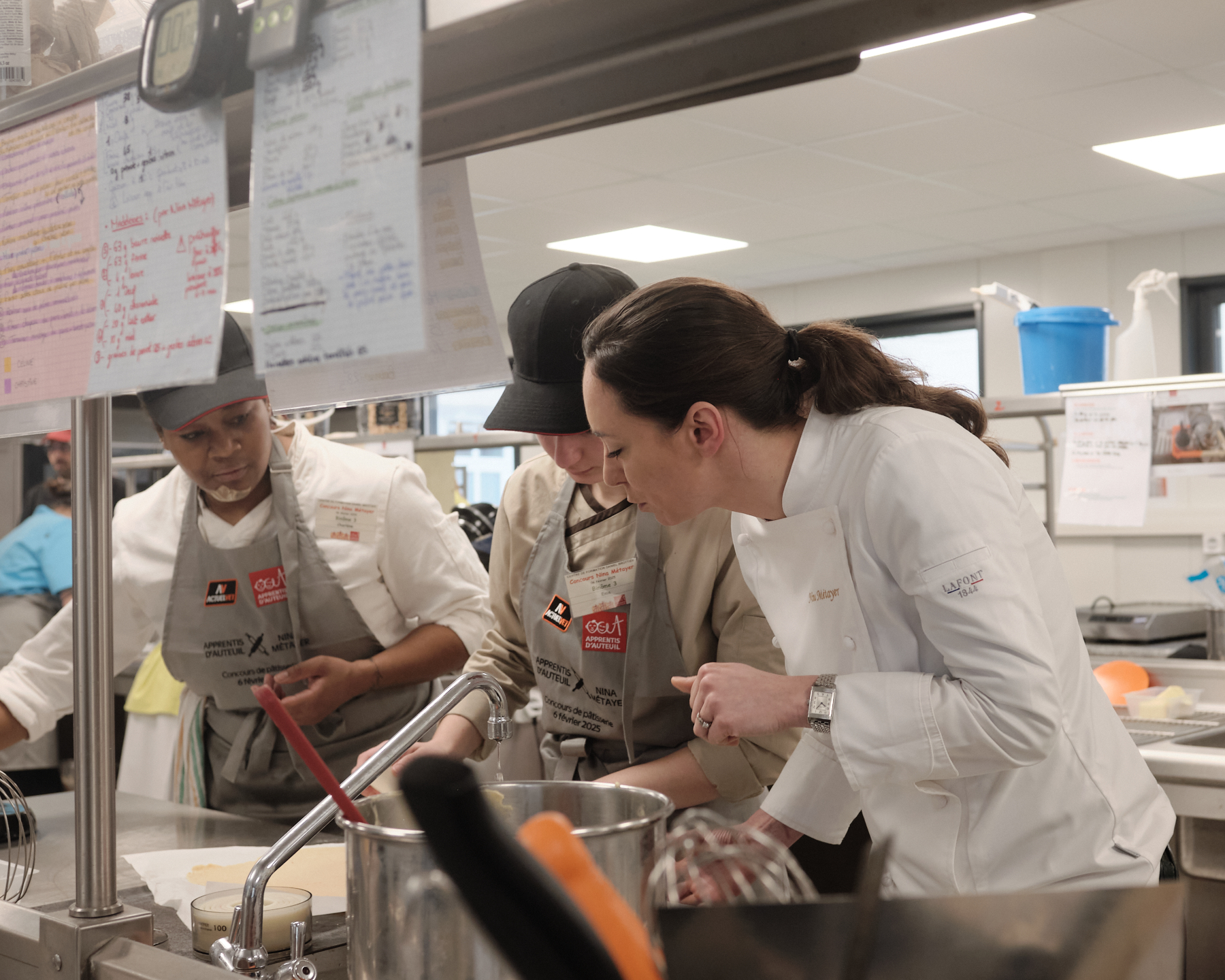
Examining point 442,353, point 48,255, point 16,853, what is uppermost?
point 48,255

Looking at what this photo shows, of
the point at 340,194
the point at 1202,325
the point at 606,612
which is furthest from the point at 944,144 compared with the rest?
the point at 340,194

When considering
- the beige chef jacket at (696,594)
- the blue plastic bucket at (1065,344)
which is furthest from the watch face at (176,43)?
the blue plastic bucket at (1065,344)

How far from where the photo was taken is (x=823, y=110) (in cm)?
467

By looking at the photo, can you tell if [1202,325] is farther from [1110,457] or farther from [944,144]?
[1110,457]

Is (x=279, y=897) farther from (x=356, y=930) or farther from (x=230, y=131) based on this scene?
(x=230, y=131)

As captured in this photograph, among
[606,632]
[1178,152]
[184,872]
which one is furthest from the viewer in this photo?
[1178,152]

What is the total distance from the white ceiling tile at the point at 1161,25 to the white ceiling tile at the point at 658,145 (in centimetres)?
150

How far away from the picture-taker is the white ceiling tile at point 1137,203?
19.4ft

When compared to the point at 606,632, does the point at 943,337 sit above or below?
above

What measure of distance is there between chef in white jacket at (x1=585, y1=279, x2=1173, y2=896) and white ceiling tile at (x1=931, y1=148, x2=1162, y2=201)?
15.0 feet

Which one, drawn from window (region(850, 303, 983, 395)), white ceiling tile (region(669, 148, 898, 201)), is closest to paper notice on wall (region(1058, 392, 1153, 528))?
white ceiling tile (region(669, 148, 898, 201))

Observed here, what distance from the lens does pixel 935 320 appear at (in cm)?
793

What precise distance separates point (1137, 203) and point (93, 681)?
634cm

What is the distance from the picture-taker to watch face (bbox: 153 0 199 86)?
783mm
